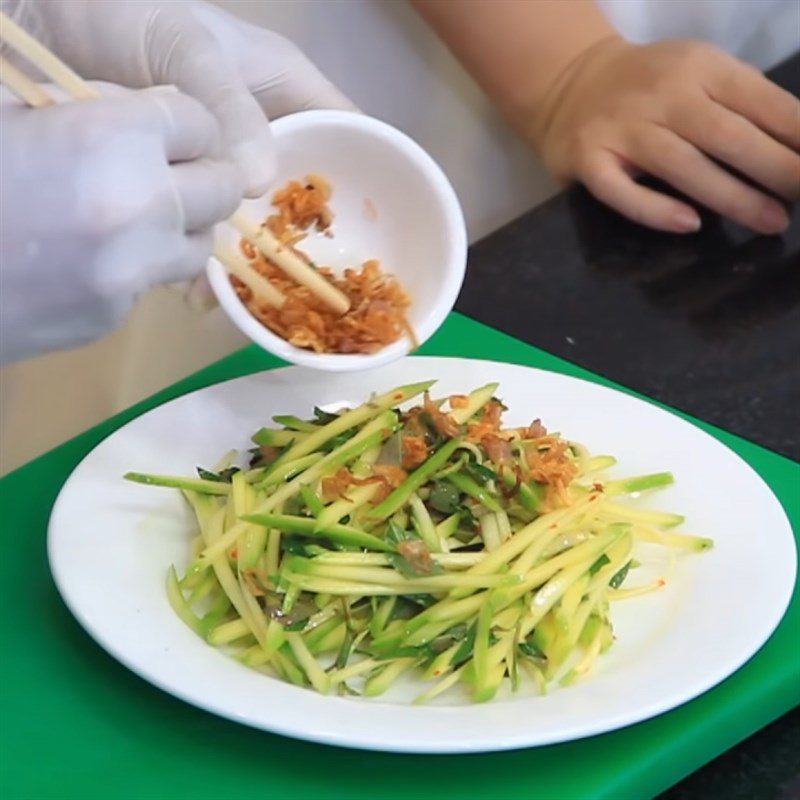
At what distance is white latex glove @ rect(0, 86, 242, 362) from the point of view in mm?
668

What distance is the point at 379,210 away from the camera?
994 millimetres

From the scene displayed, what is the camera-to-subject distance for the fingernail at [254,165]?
823 mm

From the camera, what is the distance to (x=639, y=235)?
1282 mm

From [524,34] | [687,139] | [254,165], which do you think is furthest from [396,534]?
[524,34]

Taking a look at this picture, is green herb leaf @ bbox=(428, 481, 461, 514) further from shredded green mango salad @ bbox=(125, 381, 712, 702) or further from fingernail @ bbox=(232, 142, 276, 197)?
fingernail @ bbox=(232, 142, 276, 197)

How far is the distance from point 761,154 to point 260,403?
0.62 m

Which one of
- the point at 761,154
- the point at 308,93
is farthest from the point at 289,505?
the point at 761,154

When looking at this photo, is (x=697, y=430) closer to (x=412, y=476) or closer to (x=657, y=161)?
(x=412, y=476)

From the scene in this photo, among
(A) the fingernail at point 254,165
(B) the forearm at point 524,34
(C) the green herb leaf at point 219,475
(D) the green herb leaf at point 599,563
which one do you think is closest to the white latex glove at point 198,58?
(A) the fingernail at point 254,165

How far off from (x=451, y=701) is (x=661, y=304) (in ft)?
1.75

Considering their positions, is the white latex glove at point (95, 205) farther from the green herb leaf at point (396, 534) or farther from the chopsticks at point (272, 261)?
the green herb leaf at point (396, 534)

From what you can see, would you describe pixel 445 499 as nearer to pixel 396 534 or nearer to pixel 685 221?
pixel 396 534

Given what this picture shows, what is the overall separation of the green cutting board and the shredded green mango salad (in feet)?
0.13

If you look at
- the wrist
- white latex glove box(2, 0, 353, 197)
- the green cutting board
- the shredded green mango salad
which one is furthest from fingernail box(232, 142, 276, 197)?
the wrist
